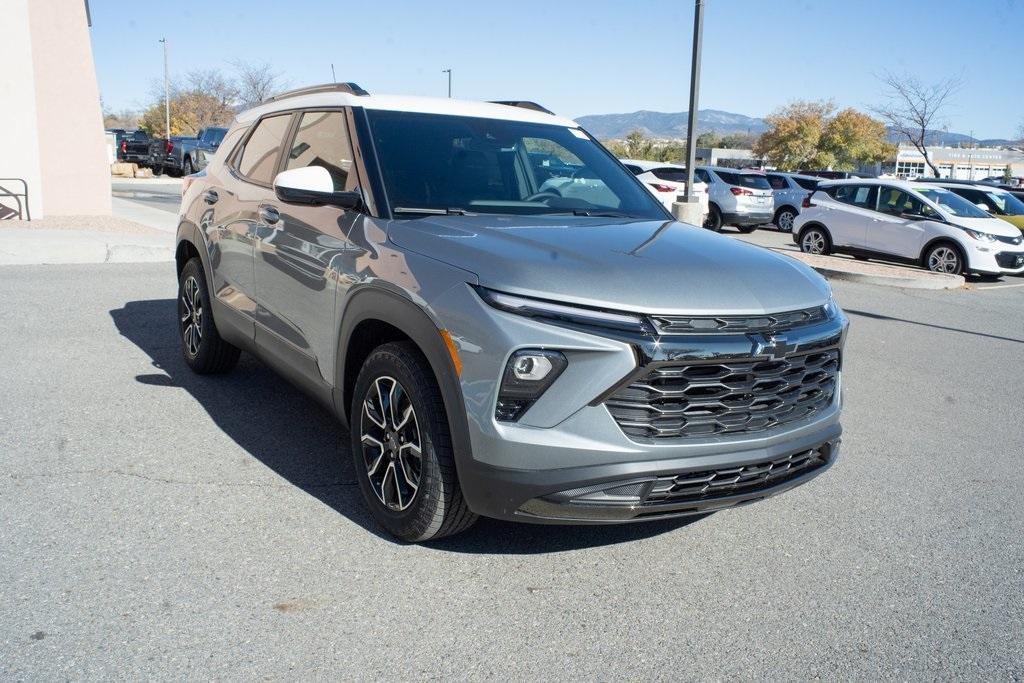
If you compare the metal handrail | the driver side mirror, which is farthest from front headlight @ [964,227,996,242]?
the metal handrail

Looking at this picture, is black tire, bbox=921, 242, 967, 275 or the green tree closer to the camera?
black tire, bbox=921, 242, 967, 275

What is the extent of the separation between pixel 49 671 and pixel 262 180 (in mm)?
3067

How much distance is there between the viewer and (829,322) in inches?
143

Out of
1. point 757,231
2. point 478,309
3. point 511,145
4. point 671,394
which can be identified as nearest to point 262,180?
point 511,145

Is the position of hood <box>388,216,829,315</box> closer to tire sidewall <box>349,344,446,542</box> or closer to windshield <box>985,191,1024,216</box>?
tire sidewall <box>349,344,446,542</box>

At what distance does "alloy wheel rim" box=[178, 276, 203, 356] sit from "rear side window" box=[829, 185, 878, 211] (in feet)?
46.1

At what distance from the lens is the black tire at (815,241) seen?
58.0 feet

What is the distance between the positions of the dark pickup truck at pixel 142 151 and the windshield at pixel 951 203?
3044cm

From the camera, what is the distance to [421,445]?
345 cm

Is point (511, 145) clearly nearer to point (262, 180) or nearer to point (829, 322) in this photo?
point (262, 180)

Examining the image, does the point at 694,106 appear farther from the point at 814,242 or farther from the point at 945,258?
the point at 945,258

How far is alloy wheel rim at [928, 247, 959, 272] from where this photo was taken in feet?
51.9

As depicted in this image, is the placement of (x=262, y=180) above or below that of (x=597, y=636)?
above

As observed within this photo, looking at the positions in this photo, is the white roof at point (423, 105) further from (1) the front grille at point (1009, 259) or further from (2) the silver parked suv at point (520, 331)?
(1) the front grille at point (1009, 259)
